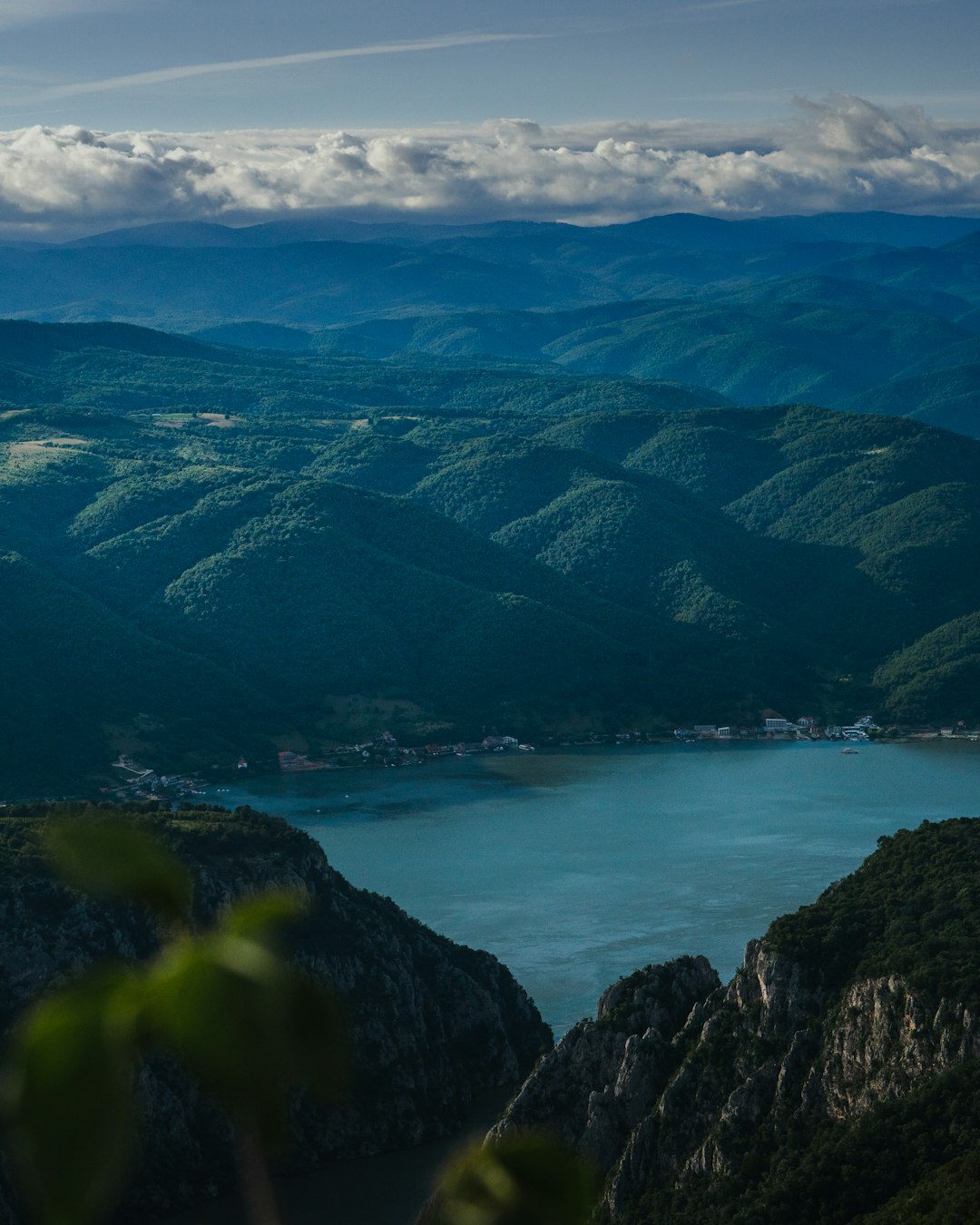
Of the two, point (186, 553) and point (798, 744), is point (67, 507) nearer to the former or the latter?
point (186, 553)

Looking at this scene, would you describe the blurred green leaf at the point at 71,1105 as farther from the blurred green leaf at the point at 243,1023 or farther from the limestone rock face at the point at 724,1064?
the limestone rock face at the point at 724,1064

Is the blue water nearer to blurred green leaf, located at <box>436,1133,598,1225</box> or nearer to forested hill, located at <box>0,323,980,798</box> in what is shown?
forested hill, located at <box>0,323,980,798</box>

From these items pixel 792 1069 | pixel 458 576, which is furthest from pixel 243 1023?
pixel 458 576

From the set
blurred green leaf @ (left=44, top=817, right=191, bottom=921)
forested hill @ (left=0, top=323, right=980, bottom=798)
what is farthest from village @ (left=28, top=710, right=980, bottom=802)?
blurred green leaf @ (left=44, top=817, right=191, bottom=921)

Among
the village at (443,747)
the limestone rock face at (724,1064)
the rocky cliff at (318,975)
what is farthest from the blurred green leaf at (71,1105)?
the village at (443,747)

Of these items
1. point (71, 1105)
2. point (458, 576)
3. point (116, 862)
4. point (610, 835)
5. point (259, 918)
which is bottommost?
point (610, 835)

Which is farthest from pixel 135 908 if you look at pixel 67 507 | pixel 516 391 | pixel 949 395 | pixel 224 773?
pixel 949 395

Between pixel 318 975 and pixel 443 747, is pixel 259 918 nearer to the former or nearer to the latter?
pixel 318 975
